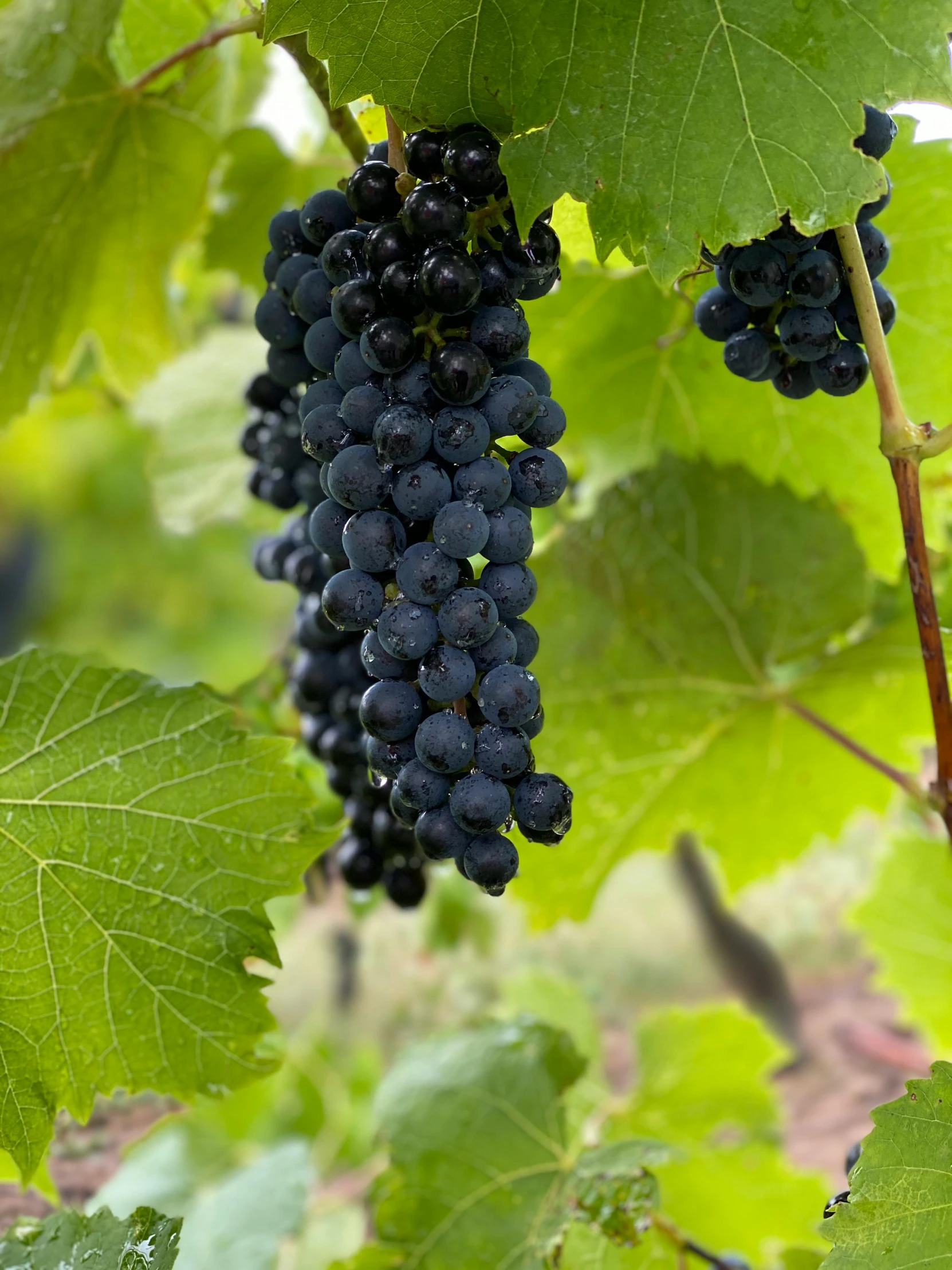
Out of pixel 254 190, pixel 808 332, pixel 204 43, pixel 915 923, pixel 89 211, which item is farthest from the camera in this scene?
pixel 915 923

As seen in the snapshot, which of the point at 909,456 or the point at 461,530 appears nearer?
the point at 461,530

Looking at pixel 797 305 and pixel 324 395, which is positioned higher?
pixel 797 305

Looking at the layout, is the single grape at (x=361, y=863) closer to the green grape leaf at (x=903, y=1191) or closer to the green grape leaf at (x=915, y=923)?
the green grape leaf at (x=903, y=1191)

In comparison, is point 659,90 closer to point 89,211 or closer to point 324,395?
point 324,395

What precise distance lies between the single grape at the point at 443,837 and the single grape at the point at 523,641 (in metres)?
0.09

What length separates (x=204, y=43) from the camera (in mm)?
754

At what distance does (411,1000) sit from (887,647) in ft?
5.32

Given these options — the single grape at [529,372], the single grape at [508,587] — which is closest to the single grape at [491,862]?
the single grape at [508,587]

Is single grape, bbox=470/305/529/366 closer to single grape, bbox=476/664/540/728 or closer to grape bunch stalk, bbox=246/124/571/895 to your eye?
grape bunch stalk, bbox=246/124/571/895

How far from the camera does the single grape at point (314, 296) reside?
1.85ft

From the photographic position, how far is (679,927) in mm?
2707

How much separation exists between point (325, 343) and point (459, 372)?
4.0 inches

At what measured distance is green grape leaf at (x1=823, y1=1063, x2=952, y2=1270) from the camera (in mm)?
519

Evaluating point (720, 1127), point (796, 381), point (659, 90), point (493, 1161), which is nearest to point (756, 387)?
point (796, 381)
